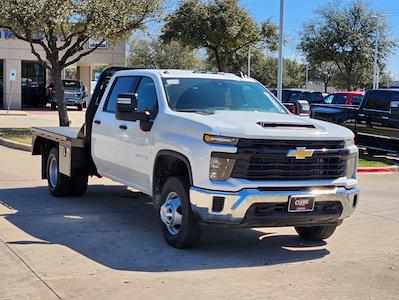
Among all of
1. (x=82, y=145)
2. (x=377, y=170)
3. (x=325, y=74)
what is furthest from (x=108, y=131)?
(x=325, y=74)

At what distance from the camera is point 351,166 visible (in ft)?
22.3

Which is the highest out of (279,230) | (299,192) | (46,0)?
(46,0)

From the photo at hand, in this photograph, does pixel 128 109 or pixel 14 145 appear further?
pixel 14 145

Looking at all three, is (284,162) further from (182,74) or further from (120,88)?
(120,88)

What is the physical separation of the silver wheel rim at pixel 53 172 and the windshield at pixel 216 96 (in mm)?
3199

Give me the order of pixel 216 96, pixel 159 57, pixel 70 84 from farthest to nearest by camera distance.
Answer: pixel 159 57 → pixel 70 84 → pixel 216 96

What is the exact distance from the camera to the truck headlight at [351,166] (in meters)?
6.73

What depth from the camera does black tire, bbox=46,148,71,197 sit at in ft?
31.3

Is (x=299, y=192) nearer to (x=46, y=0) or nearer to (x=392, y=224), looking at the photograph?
(x=392, y=224)

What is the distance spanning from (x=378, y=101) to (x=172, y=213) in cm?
1150

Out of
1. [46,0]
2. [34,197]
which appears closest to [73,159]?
[34,197]

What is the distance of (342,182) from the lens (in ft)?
21.7

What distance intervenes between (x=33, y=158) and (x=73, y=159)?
662cm

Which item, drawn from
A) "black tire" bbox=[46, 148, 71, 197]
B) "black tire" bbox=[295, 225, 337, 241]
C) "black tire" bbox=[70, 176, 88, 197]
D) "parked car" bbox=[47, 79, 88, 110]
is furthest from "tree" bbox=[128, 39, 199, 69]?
"black tire" bbox=[295, 225, 337, 241]
